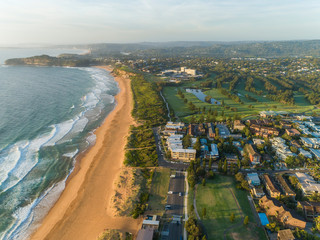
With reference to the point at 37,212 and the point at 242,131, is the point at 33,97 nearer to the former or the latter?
the point at 37,212

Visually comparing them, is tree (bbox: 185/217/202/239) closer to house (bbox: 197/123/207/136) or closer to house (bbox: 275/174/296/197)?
house (bbox: 275/174/296/197)

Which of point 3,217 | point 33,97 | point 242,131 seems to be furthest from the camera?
point 33,97

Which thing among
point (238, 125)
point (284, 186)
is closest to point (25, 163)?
point (284, 186)

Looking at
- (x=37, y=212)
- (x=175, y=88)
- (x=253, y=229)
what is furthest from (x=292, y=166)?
(x=175, y=88)

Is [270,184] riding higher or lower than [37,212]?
higher

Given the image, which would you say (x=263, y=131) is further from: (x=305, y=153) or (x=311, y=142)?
(x=305, y=153)

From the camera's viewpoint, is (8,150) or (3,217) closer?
(3,217)
